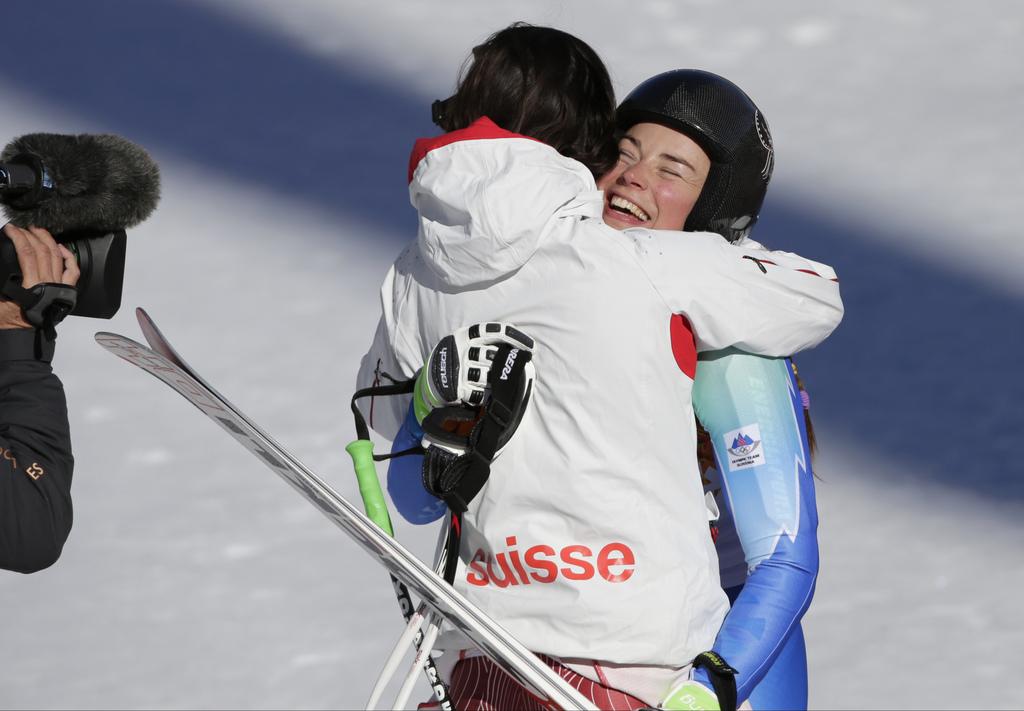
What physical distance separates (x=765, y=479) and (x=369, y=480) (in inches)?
19.5

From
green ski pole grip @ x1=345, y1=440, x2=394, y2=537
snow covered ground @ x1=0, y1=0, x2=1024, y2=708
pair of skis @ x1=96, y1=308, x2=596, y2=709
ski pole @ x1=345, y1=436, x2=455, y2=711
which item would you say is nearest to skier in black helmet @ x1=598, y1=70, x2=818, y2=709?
pair of skis @ x1=96, y1=308, x2=596, y2=709

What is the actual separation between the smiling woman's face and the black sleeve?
0.77 meters

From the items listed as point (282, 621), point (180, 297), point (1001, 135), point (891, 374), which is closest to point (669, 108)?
point (282, 621)

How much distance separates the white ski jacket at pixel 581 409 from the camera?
5.82 feet

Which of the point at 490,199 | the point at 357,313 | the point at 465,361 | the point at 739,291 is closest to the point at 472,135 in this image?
the point at 490,199

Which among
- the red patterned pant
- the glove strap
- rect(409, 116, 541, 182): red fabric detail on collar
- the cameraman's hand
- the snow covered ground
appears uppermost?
rect(409, 116, 541, 182): red fabric detail on collar

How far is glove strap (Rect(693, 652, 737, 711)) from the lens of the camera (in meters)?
1.84

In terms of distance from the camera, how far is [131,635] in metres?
3.38

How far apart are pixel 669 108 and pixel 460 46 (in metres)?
3.12

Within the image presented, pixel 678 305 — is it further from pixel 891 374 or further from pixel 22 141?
pixel 891 374

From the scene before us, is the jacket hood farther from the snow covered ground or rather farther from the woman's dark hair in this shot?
the snow covered ground

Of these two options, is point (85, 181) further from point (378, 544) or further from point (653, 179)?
point (653, 179)

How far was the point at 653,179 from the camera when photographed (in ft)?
7.25

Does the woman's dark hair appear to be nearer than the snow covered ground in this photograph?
Yes
